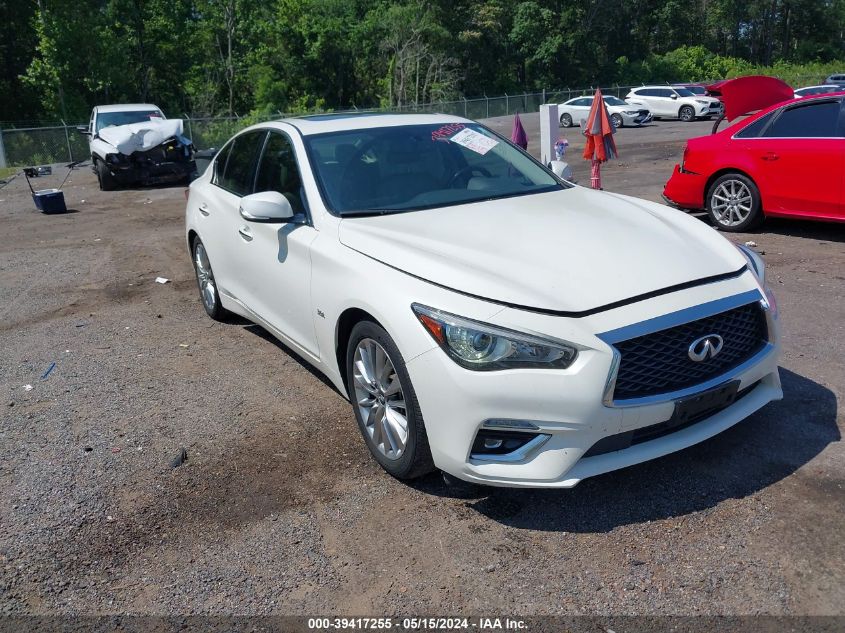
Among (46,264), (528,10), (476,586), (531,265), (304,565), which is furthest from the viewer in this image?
(528,10)

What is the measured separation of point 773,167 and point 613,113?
2558 centimetres

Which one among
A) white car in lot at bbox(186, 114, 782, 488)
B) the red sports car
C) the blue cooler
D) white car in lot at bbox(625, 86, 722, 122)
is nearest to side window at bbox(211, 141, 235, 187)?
white car in lot at bbox(186, 114, 782, 488)

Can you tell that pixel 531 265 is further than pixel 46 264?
No

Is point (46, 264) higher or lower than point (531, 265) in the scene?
lower

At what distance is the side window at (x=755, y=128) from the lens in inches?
328

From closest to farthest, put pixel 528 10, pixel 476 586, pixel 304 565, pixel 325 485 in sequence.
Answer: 1. pixel 476 586
2. pixel 304 565
3. pixel 325 485
4. pixel 528 10

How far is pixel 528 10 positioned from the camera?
60094 mm

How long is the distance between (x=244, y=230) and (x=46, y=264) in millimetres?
5810

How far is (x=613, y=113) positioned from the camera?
3234cm

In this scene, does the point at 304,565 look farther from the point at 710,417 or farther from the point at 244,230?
the point at 244,230

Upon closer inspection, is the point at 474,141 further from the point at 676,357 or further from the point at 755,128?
the point at 755,128

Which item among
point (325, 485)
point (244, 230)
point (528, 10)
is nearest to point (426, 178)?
point (244, 230)

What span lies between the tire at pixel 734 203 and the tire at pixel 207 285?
5.78m

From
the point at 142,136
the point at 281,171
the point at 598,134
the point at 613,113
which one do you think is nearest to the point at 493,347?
the point at 281,171
